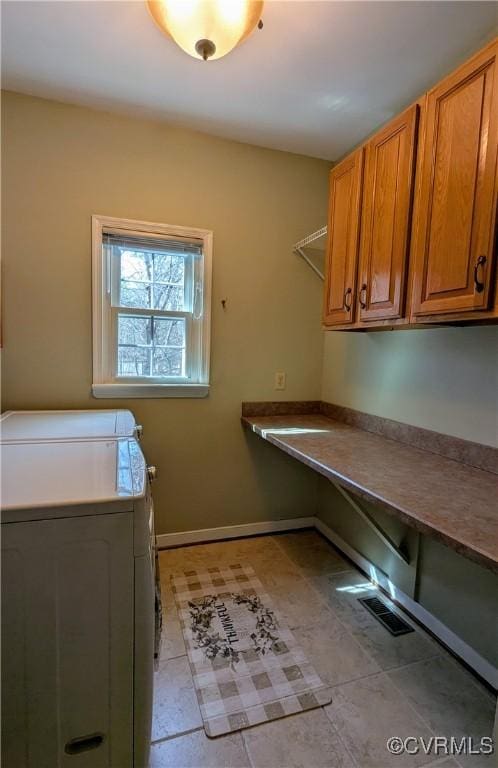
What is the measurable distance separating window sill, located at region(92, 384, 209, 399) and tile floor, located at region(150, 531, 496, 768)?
1.07m

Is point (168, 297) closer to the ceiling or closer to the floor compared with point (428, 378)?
closer to the ceiling

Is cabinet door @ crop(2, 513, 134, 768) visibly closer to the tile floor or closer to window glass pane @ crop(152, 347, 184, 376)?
the tile floor

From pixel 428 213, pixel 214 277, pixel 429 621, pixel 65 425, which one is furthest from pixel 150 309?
pixel 429 621

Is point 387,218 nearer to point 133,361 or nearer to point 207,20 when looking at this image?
point 207,20

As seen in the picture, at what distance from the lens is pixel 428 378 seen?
5.77ft

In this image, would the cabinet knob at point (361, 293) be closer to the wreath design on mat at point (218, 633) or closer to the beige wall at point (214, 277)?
the beige wall at point (214, 277)

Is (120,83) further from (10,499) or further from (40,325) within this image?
(10,499)

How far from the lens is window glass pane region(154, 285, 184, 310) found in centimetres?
224

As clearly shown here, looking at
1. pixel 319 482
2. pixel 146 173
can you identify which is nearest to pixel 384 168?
pixel 146 173

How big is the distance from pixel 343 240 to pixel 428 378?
2.65 ft

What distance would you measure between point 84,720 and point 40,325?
1.73 metres

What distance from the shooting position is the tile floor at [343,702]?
3.81 ft

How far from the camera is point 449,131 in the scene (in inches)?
50.3

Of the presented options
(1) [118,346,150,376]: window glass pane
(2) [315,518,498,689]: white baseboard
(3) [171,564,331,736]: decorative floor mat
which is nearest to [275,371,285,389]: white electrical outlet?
(1) [118,346,150,376]: window glass pane
